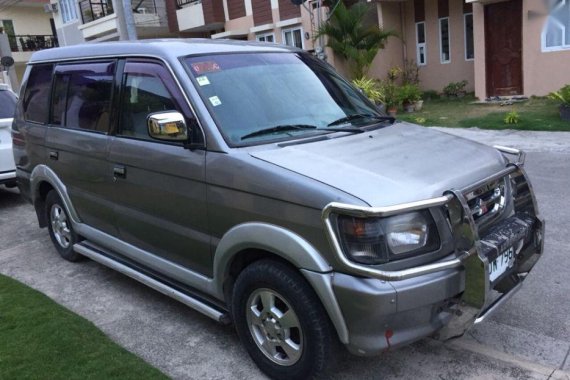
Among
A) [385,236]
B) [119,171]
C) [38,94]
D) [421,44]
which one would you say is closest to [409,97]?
[421,44]

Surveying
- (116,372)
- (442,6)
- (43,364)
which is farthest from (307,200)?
(442,6)

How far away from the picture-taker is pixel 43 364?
335 centimetres

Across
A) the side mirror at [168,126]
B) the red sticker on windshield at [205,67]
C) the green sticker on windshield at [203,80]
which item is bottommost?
the side mirror at [168,126]

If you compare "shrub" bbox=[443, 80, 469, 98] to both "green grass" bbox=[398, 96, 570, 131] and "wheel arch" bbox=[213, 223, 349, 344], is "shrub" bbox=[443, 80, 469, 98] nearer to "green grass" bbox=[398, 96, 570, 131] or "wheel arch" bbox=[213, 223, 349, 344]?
"green grass" bbox=[398, 96, 570, 131]

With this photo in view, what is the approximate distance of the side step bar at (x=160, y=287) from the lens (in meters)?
3.39

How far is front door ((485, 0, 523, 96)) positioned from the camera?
47.3 ft

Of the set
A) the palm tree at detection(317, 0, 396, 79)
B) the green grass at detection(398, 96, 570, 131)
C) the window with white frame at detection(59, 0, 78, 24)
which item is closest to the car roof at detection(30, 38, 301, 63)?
the green grass at detection(398, 96, 570, 131)

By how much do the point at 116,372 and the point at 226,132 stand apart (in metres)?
1.58

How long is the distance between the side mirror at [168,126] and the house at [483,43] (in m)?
12.8

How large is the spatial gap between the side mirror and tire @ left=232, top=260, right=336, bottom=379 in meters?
0.93

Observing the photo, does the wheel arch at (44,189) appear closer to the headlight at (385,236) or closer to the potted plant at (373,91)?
the headlight at (385,236)

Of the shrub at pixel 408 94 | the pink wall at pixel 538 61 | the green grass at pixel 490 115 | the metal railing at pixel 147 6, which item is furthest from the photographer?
the metal railing at pixel 147 6

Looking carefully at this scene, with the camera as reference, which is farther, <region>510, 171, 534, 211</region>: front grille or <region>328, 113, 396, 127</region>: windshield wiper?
<region>328, 113, 396, 127</region>: windshield wiper

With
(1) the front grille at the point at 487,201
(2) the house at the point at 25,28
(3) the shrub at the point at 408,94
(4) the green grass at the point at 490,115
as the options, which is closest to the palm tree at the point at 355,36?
(3) the shrub at the point at 408,94
